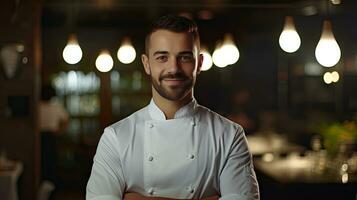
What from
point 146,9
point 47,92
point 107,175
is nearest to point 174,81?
point 107,175

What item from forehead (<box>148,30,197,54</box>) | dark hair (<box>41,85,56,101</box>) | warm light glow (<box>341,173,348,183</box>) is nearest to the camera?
forehead (<box>148,30,197,54</box>)

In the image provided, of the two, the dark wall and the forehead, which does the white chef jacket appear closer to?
the forehead

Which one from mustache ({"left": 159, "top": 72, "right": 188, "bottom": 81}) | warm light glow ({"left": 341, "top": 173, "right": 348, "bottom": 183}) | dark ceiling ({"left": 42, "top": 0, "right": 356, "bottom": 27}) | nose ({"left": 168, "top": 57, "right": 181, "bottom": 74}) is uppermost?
dark ceiling ({"left": 42, "top": 0, "right": 356, "bottom": 27})

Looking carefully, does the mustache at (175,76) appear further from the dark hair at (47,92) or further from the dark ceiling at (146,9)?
the dark hair at (47,92)

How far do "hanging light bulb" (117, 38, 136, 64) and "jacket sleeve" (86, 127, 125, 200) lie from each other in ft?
7.59

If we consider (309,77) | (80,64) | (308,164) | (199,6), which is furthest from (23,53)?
(309,77)

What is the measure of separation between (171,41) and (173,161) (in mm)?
271

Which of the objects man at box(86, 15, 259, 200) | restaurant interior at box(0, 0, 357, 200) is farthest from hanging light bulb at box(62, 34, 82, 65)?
man at box(86, 15, 259, 200)

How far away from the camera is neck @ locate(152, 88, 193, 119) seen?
132 centimetres

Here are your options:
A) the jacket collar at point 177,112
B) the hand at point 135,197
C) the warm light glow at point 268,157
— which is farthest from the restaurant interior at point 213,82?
the hand at point 135,197

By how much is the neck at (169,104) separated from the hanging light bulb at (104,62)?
2300 millimetres

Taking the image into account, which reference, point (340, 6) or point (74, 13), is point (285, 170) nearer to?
point (340, 6)

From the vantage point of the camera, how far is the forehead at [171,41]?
126 centimetres

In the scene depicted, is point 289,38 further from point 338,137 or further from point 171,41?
point 171,41
